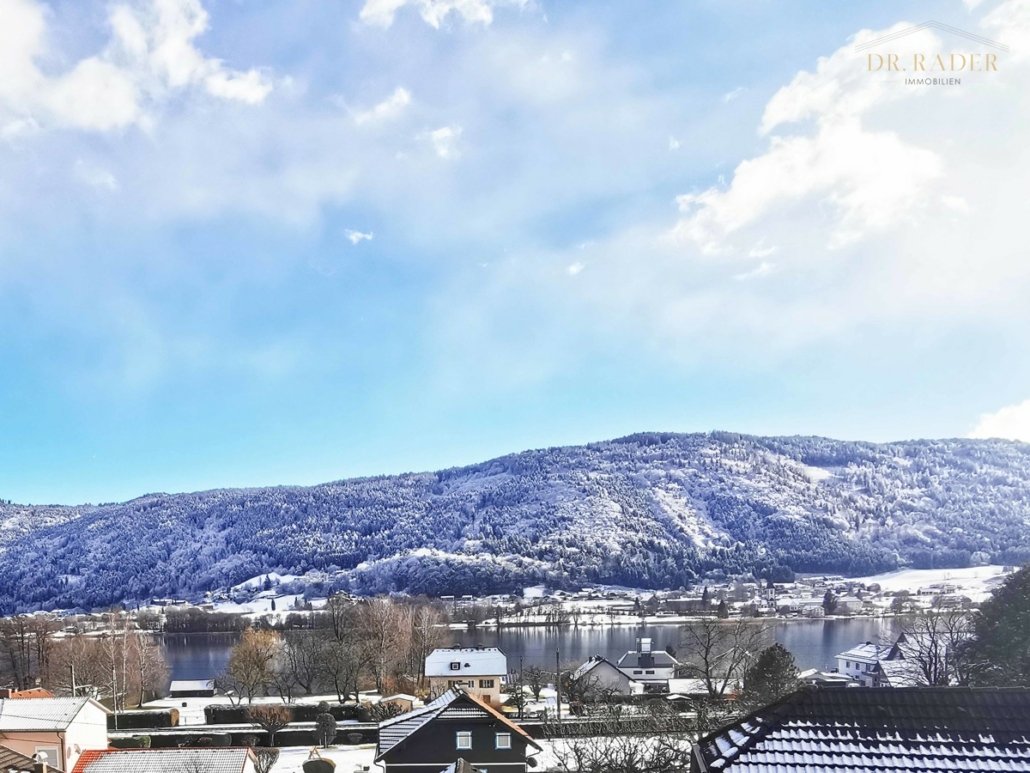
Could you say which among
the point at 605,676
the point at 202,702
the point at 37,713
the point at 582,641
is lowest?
the point at 582,641

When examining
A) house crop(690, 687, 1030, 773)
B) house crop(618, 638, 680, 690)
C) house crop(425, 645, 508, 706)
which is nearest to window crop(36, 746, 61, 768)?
house crop(425, 645, 508, 706)

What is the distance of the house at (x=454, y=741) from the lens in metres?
22.5

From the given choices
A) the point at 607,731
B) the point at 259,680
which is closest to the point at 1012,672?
the point at 607,731

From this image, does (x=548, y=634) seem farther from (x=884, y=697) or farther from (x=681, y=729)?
(x=884, y=697)

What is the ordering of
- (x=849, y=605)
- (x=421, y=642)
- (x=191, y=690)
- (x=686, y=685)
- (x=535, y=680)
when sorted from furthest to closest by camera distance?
(x=849, y=605) < (x=421, y=642) < (x=686, y=685) < (x=191, y=690) < (x=535, y=680)

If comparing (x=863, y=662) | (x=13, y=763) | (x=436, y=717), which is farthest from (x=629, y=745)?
(x=863, y=662)

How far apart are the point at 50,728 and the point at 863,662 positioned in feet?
193

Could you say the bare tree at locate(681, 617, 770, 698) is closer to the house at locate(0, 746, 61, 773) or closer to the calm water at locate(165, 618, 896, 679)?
the calm water at locate(165, 618, 896, 679)

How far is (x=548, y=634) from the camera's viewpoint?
361ft

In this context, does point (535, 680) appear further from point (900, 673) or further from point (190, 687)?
point (190, 687)

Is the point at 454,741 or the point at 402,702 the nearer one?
the point at 454,741

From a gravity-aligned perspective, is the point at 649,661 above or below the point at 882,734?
below

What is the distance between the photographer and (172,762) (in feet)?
66.4

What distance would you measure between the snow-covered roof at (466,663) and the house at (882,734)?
3938 centimetres
